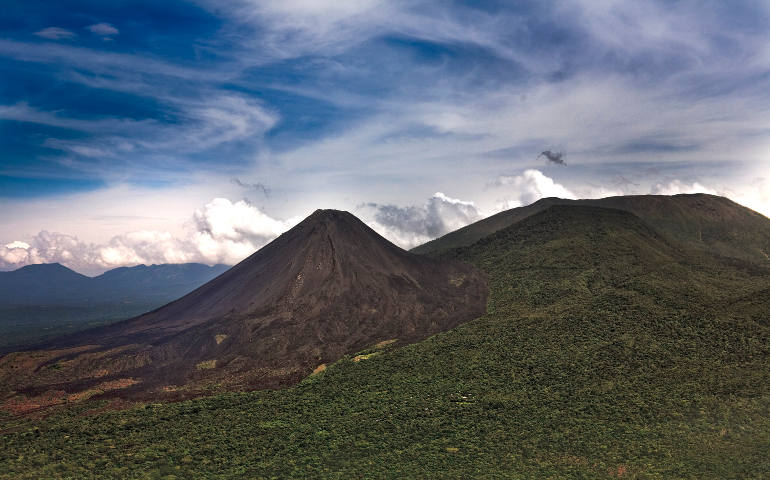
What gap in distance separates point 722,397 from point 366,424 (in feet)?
123

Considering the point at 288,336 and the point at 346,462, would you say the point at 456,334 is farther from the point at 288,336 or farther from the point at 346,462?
the point at 346,462

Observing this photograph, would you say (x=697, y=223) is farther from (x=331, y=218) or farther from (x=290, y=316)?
(x=290, y=316)

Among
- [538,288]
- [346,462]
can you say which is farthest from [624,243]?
[346,462]

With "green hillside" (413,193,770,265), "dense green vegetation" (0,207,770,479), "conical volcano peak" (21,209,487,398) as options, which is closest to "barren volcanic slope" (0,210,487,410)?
"conical volcano peak" (21,209,487,398)

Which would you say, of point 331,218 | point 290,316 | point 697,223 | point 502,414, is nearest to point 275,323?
point 290,316

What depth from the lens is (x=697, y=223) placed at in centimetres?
16712

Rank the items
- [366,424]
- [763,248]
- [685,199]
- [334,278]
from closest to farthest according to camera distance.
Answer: [366,424]
[334,278]
[763,248]
[685,199]

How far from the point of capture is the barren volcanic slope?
5981 centimetres

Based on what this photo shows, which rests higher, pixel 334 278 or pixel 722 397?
pixel 334 278

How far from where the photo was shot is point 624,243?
109062 mm

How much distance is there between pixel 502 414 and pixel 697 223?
16874cm

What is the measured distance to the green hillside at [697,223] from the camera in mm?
150250

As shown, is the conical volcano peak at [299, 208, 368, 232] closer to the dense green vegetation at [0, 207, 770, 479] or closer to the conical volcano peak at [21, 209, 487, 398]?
the conical volcano peak at [21, 209, 487, 398]

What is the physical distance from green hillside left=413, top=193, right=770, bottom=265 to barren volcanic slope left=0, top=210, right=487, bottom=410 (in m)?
67.2
